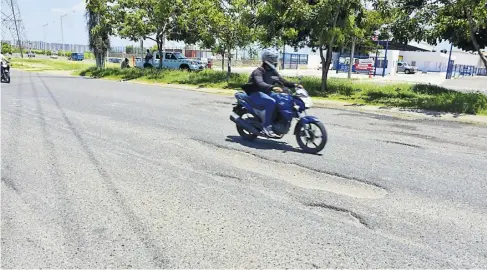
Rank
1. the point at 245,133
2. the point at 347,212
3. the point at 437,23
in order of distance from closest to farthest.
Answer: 1. the point at 347,212
2. the point at 245,133
3. the point at 437,23

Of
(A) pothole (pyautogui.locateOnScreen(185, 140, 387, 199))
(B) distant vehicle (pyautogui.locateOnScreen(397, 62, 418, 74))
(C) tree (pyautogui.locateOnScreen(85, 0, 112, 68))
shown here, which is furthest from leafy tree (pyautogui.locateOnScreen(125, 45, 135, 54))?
(A) pothole (pyautogui.locateOnScreen(185, 140, 387, 199))

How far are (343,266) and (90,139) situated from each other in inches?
235

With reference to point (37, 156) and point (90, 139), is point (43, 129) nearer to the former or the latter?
point (90, 139)

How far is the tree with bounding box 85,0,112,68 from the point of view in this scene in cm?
2944

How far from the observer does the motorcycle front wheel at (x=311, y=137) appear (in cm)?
691

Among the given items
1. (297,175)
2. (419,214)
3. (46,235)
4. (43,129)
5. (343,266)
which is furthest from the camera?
(43,129)

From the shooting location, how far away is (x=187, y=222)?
4098 mm

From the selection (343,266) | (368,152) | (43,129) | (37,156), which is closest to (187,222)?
(343,266)

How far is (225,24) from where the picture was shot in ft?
72.6

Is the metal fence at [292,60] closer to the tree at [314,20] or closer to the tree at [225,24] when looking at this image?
the tree at [225,24]

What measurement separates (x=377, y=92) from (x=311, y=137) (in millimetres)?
11575

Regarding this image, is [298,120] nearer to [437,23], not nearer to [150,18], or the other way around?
[437,23]

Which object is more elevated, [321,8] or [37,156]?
[321,8]

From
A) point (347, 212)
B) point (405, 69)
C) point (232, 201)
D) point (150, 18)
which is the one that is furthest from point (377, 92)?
point (405, 69)
